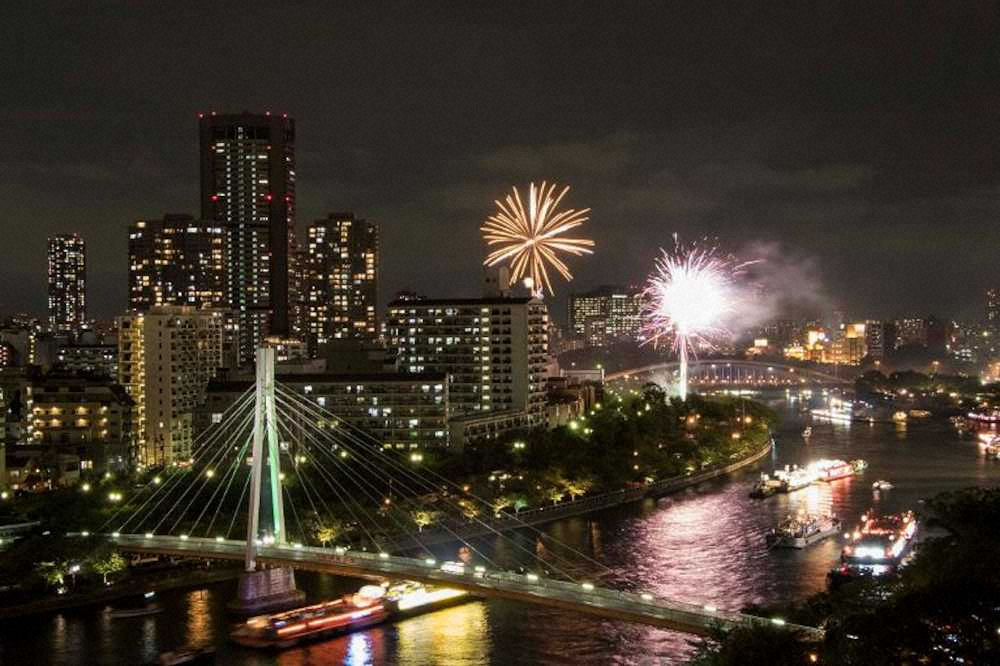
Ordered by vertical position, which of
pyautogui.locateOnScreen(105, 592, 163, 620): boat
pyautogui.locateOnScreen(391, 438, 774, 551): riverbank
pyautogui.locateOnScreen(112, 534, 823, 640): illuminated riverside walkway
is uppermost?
pyautogui.locateOnScreen(112, 534, 823, 640): illuminated riverside walkway

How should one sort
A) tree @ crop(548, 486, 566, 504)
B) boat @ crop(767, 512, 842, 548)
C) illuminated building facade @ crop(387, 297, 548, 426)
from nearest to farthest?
boat @ crop(767, 512, 842, 548) → tree @ crop(548, 486, 566, 504) → illuminated building facade @ crop(387, 297, 548, 426)

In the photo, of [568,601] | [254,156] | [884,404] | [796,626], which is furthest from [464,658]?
[254,156]

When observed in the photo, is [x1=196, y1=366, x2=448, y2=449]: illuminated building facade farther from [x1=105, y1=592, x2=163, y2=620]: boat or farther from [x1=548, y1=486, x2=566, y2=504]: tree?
[x1=105, y1=592, x2=163, y2=620]: boat

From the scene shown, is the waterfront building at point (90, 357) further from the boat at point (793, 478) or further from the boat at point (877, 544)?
the boat at point (877, 544)

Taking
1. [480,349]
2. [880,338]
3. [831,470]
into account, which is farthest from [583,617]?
[880,338]

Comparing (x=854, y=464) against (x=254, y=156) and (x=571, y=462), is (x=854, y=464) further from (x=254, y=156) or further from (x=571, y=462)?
(x=254, y=156)

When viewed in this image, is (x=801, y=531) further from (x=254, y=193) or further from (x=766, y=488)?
(x=254, y=193)

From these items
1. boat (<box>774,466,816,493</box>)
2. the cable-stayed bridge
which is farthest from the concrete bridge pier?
boat (<box>774,466,816,493</box>)
